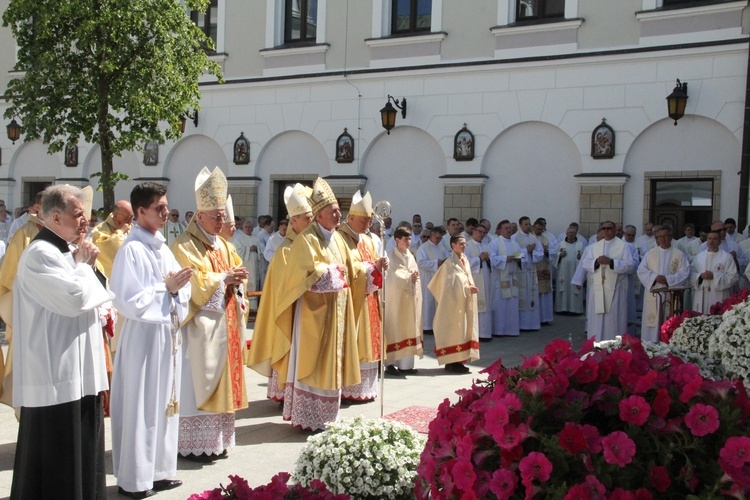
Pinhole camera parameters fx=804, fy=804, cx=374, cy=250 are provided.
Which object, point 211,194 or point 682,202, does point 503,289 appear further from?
point 211,194

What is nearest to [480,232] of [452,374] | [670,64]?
[452,374]

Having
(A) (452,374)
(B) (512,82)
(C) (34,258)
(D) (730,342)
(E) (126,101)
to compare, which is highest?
(B) (512,82)

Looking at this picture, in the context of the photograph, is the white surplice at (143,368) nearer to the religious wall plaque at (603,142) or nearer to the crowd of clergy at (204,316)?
the crowd of clergy at (204,316)

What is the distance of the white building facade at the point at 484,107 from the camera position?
14.3 m

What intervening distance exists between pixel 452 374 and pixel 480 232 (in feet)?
12.0

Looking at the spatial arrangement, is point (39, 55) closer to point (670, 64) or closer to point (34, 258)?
point (34, 258)

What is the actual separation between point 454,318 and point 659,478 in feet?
24.9

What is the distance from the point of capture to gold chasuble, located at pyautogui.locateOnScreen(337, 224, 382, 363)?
7.41m

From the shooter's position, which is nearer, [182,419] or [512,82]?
[182,419]

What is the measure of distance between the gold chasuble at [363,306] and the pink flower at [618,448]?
514 centimetres

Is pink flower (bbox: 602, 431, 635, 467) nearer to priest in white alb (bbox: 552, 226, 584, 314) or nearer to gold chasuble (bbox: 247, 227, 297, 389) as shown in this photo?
gold chasuble (bbox: 247, 227, 297, 389)

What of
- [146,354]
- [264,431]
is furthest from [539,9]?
[146,354]

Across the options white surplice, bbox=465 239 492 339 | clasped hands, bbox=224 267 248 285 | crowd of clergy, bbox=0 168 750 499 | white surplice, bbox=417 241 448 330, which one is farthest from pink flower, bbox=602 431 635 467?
white surplice, bbox=417 241 448 330

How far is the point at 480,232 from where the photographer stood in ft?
42.2
